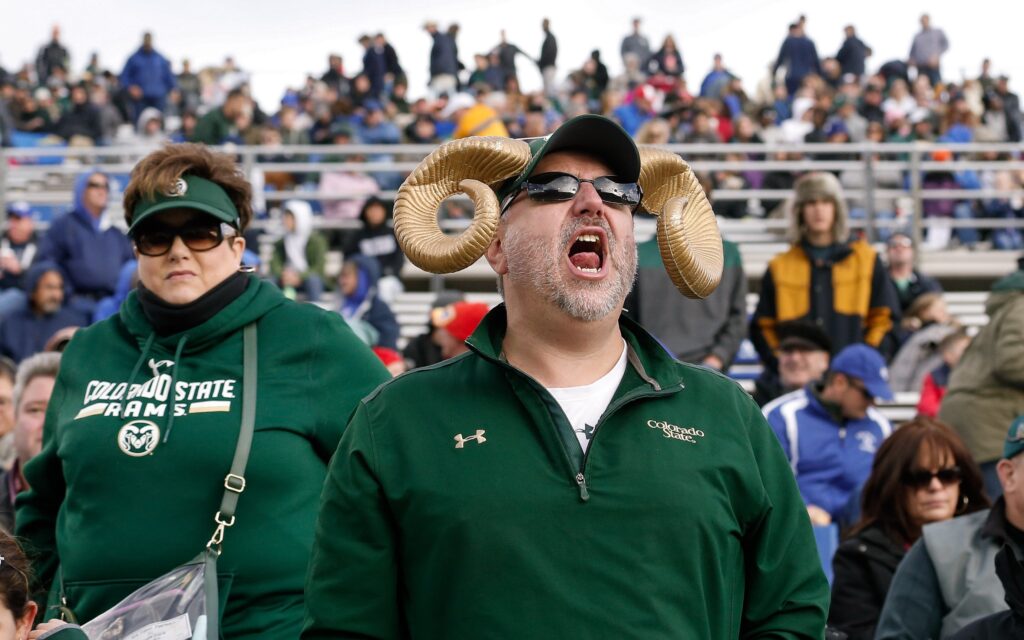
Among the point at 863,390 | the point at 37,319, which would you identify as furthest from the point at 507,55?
the point at 863,390

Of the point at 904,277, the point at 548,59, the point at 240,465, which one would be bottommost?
the point at 904,277

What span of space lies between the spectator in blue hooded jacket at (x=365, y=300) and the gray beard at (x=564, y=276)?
8.40m

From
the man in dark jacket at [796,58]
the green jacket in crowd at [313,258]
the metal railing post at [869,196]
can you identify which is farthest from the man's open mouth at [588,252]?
the man in dark jacket at [796,58]

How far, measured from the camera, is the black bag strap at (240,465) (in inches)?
144

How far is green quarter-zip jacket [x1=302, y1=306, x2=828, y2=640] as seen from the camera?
101 inches

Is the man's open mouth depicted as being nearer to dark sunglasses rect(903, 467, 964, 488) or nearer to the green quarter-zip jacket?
the green quarter-zip jacket

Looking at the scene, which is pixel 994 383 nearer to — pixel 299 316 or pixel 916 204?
pixel 299 316

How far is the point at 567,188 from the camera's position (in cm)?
281

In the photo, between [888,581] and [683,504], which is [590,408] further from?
[888,581]

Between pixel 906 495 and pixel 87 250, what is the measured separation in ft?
23.5

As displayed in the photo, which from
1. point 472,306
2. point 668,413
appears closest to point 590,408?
point 668,413

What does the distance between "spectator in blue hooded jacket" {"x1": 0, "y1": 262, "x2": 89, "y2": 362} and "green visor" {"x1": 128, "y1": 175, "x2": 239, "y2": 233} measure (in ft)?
21.7

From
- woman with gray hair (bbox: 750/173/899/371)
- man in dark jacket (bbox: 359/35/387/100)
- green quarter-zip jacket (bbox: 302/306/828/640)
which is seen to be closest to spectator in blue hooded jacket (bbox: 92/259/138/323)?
woman with gray hair (bbox: 750/173/899/371)

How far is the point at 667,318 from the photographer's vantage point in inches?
328
